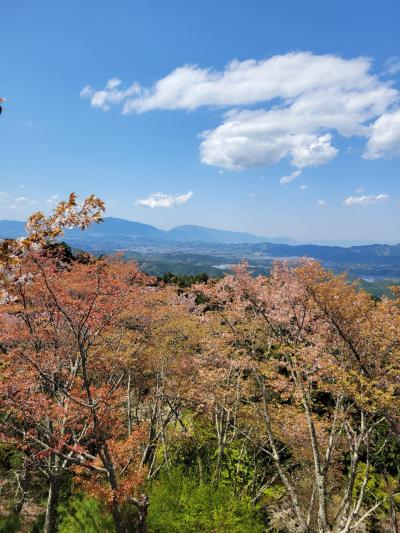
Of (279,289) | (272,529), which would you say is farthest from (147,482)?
(279,289)

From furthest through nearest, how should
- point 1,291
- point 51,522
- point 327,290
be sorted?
point 51,522, point 327,290, point 1,291

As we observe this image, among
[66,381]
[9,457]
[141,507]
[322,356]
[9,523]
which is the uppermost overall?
[322,356]

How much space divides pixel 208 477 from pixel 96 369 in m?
8.13

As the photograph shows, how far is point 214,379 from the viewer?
17266 millimetres

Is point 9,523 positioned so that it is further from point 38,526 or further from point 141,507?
point 141,507

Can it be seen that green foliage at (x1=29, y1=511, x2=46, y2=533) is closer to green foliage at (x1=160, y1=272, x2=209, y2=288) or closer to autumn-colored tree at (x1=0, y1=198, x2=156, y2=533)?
autumn-colored tree at (x1=0, y1=198, x2=156, y2=533)

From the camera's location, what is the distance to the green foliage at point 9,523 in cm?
1593

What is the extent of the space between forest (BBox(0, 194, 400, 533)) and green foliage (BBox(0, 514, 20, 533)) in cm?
9

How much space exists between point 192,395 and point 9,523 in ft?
32.2

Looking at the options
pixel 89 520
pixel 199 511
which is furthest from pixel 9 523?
pixel 199 511

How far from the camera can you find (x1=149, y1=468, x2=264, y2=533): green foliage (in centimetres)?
1467

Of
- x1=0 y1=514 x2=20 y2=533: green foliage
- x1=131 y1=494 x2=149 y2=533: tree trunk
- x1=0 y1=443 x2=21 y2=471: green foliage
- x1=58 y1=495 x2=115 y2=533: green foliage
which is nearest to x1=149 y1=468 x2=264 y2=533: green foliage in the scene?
x1=58 y1=495 x2=115 y2=533: green foliage

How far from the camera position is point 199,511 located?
50.5 ft

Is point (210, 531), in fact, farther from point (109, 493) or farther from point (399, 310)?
point (399, 310)
